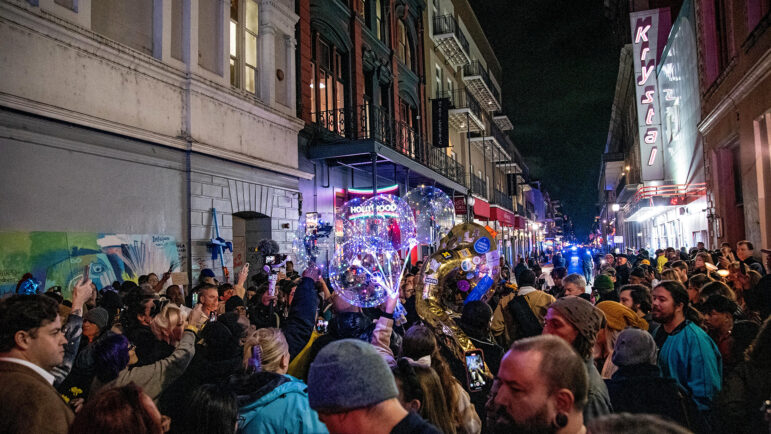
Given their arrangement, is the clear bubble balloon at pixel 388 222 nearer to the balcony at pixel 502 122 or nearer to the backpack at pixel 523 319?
the backpack at pixel 523 319

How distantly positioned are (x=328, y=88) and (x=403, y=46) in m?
8.39

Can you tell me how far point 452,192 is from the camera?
25.3m

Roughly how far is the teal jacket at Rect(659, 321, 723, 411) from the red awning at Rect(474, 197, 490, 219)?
26.0 metres

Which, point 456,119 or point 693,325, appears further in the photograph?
point 456,119

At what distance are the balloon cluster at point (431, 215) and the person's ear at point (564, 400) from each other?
8.53 metres

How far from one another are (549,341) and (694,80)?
19.5 metres

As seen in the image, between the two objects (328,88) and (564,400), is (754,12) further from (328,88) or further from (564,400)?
(564,400)

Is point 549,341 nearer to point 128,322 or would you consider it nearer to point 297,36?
point 128,322

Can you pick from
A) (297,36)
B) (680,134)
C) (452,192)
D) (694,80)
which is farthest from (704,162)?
(297,36)

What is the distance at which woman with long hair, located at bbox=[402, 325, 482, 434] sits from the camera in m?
3.26

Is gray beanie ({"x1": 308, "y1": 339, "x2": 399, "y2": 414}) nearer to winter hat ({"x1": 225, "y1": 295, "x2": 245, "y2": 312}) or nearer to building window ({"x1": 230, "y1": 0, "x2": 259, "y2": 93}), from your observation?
winter hat ({"x1": 225, "y1": 295, "x2": 245, "y2": 312})

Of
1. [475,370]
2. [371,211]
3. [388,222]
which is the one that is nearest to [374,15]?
[371,211]

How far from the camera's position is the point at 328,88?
1695 centimetres

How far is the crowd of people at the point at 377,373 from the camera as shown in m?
1.94
